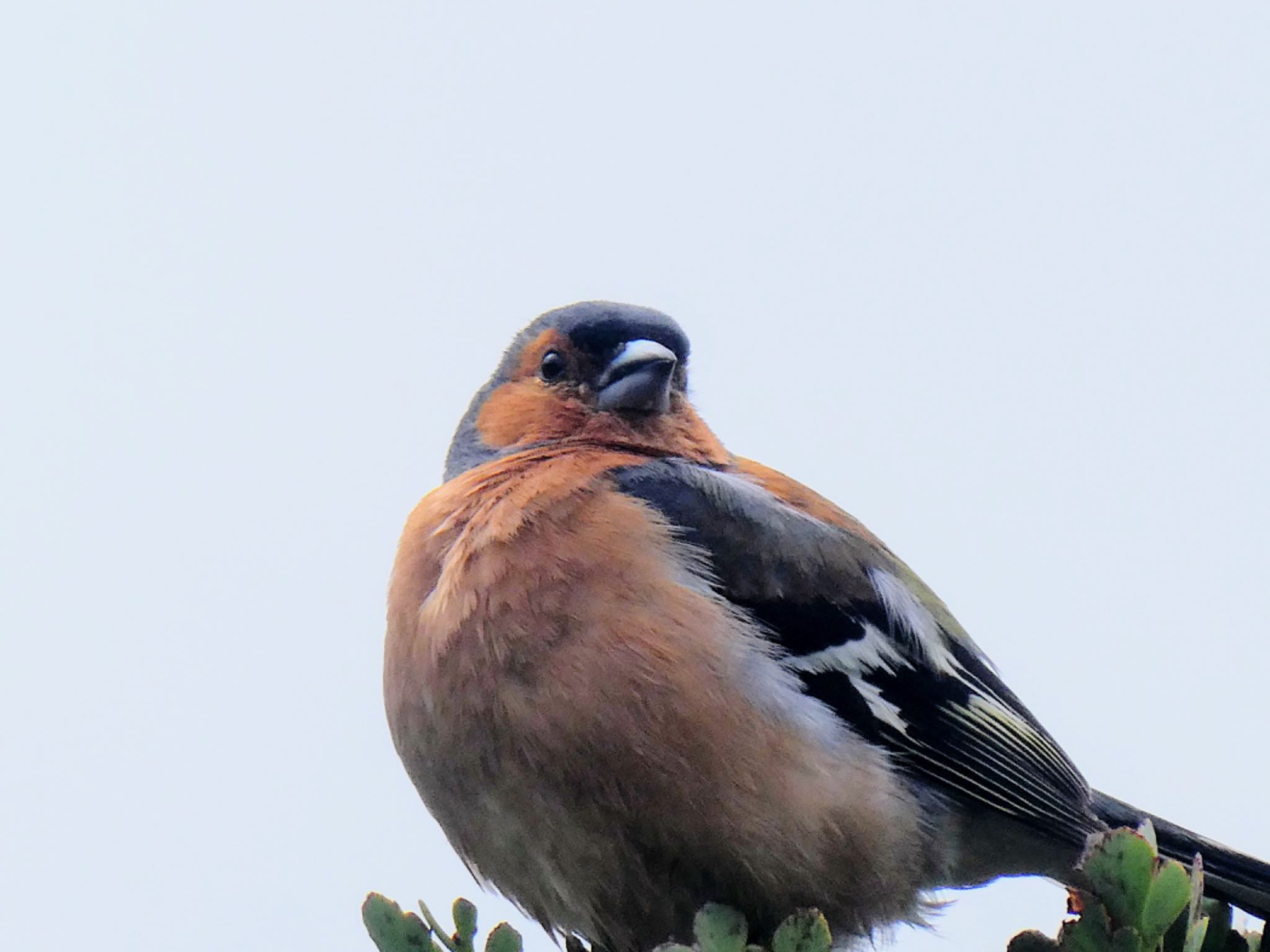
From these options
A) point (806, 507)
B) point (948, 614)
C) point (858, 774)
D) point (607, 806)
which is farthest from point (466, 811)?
point (948, 614)

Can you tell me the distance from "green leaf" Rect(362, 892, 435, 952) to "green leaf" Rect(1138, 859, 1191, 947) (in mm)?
1196

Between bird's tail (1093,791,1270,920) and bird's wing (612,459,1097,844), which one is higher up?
bird's wing (612,459,1097,844)

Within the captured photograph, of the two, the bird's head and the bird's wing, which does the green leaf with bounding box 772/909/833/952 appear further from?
the bird's head

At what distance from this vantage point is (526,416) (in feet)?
14.3

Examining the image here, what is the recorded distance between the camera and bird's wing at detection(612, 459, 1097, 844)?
11.7 ft

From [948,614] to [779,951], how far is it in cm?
189

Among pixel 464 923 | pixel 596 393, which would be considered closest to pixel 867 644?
pixel 596 393

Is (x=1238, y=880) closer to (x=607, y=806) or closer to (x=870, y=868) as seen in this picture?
(x=870, y=868)

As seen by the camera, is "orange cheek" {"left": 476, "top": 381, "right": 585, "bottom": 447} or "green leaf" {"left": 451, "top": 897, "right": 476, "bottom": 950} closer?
"green leaf" {"left": 451, "top": 897, "right": 476, "bottom": 950}

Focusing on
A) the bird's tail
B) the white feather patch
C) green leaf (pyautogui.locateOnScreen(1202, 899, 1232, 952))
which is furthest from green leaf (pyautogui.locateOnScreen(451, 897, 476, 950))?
the bird's tail

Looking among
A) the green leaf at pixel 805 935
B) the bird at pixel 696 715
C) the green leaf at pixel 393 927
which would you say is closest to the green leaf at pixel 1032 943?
the green leaf at pixel 805 935

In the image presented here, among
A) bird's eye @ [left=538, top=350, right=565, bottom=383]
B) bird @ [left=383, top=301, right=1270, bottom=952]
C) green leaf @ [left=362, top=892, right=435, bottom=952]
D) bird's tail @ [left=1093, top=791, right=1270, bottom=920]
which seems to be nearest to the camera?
green leaf @ [left=362, top=892, right=435, bottom=952]

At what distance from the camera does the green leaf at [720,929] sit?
248cm

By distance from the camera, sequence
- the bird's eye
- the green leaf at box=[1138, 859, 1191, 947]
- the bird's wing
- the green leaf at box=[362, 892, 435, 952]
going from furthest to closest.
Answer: the bird's eye, the bird's wing, the green leaf at box=[362, 892, 435, 952], the green leaf at box=[1138, 859, 1191, 947]
